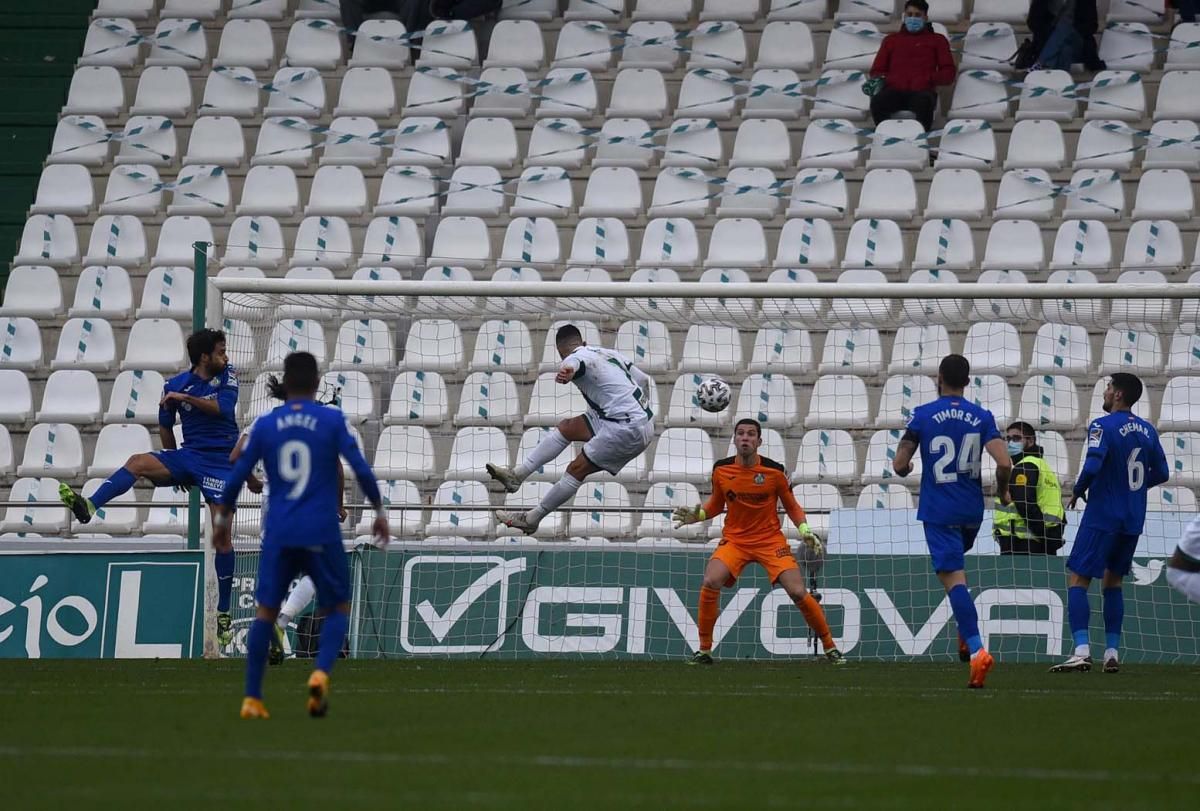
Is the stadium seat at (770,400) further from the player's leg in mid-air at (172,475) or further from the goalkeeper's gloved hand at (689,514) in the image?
the player's leg in mid-air at (172,475)

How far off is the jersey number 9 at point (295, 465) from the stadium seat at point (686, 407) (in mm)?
8470

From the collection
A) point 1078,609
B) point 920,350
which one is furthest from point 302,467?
point 920,350

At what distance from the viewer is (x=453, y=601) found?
15258 mm

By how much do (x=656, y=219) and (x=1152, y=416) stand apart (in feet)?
18.8

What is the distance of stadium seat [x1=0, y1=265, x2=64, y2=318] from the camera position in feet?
63.2

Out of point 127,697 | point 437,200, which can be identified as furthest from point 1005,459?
point 437,200

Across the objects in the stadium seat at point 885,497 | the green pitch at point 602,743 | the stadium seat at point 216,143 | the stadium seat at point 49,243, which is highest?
the stadium seat at point 216,143

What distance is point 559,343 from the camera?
1363 cm

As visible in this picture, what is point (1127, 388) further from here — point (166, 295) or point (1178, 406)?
point (166, 295)

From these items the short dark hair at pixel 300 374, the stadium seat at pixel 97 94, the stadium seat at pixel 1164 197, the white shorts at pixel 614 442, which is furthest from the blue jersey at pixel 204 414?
the stadium seat at pixel 1164 197

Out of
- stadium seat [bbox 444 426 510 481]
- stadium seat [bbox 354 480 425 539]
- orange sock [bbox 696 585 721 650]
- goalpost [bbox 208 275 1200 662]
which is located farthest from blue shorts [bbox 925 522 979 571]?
stadium seat [bbox 354 480 425 539]

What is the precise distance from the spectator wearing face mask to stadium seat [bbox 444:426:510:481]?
4.86 m

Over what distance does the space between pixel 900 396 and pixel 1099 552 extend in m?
4.25

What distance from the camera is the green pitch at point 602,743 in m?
5.88
